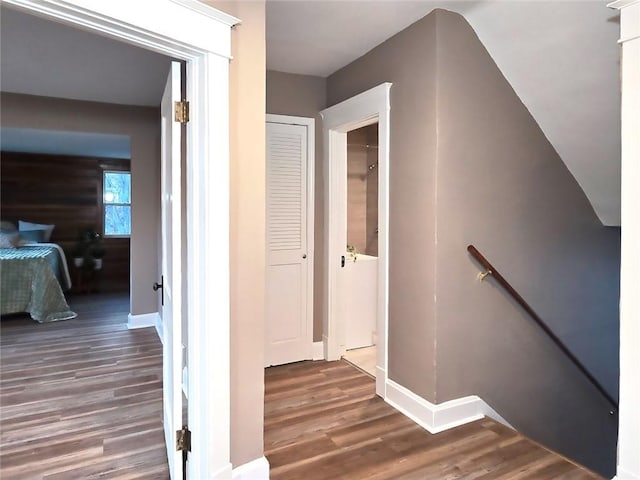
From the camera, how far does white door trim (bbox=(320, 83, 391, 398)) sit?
2816 mm

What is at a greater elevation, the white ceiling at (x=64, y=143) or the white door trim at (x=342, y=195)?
the white ceiling at (x=64, y=143)

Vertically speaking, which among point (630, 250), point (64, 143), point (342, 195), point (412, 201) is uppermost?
point (64, 143)

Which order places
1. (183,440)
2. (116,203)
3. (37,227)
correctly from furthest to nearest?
(116,203), (37,227), (183,440)

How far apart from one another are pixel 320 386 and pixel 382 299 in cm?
84

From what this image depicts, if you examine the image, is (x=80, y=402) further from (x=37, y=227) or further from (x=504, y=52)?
Result: (x=37, y=227)

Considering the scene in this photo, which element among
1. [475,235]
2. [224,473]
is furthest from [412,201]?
[224,473]

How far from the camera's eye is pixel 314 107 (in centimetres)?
353

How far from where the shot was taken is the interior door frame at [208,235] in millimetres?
1651

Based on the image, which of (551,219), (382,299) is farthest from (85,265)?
(551,219)

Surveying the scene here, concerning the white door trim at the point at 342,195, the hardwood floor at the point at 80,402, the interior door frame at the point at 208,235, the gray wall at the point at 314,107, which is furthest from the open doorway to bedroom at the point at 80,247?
the white door trim at the point at 342,195

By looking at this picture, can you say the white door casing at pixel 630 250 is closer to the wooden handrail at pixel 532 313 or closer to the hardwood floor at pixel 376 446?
the hardwood floor at pixel 376 446

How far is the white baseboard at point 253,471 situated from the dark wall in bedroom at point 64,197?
20.0ft

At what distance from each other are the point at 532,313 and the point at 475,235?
0.72m

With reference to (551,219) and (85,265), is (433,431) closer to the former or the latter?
(551,219)
